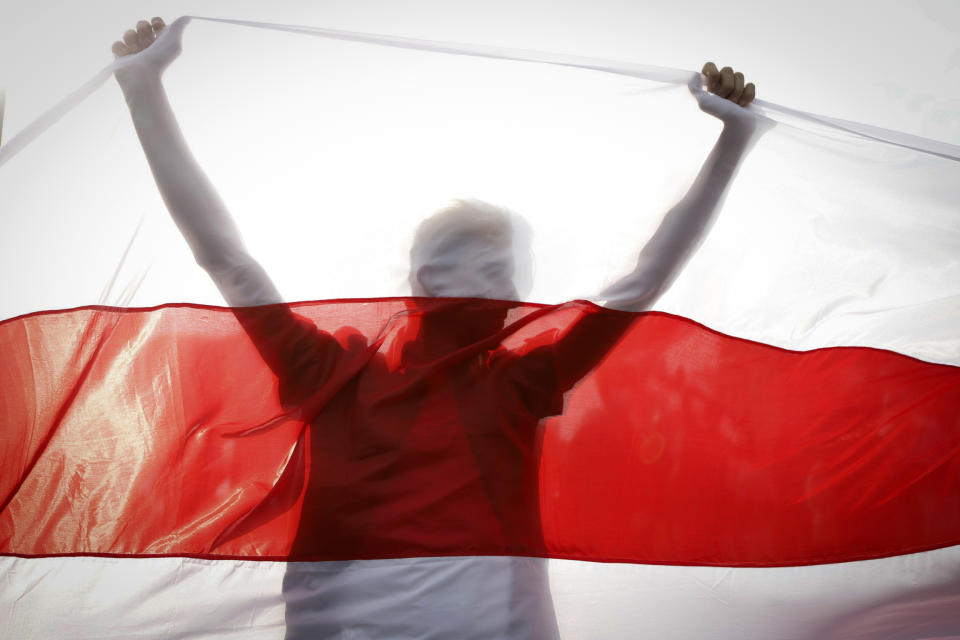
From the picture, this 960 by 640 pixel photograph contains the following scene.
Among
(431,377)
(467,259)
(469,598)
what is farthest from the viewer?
(467,259)

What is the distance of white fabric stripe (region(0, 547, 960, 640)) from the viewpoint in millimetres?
1341

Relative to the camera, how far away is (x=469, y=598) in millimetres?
1348

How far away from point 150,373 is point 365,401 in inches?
19.1

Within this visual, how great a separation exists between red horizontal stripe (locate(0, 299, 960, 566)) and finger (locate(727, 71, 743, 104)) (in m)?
0.52

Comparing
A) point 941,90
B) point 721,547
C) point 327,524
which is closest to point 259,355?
point 327,524

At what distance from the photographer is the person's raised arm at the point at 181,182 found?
1.46m

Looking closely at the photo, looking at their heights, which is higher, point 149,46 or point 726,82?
point 149,46

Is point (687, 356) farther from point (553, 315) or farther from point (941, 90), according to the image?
point (941, 90)

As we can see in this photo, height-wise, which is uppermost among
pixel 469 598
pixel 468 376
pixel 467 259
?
pixel 467 259

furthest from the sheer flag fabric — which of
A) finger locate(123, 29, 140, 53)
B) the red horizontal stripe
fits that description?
finger locate(123, 29, 140, 53)

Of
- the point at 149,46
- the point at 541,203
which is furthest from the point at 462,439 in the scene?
the point at 149,46

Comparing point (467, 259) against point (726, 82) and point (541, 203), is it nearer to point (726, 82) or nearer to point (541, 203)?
point (541, 203)

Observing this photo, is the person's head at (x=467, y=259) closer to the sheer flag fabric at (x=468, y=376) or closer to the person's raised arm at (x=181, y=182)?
the sheer flag fabric at (x=468, y=376)

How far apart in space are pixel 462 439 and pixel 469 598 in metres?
0.30
